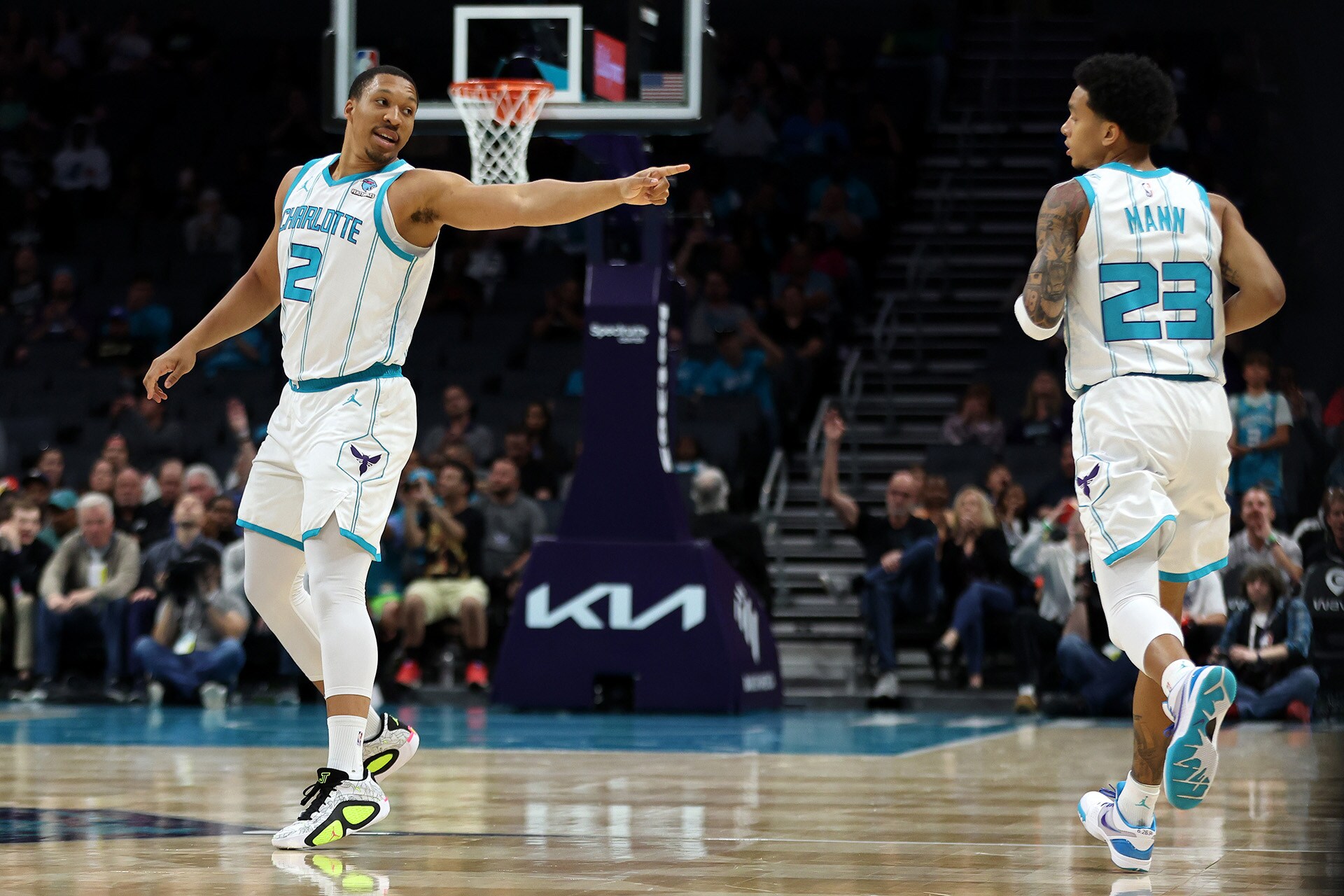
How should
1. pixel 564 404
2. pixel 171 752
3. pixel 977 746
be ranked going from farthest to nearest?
pixel 564 404, pixel 977 746, pixel 171 752

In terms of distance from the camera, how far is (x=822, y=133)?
18484mm

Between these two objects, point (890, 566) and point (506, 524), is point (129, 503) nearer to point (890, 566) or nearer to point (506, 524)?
point (506, 524)

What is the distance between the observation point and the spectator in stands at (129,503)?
45.1 ft

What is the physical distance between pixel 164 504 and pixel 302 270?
8609 millimetres

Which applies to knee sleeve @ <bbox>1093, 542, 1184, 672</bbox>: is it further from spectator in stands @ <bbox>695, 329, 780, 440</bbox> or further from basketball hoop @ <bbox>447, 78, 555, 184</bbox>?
spectator in stands @ <bbox>695, 329, 780, 440</bbox>

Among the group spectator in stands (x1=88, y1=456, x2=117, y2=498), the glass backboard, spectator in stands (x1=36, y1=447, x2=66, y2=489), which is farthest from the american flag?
spectator in stands (x1=36, y1=447, x2=66, y2=489)

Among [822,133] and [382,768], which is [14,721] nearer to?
[382,768]

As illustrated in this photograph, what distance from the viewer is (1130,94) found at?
5.21m

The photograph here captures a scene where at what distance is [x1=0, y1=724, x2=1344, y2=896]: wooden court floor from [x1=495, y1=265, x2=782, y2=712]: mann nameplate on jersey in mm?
2535

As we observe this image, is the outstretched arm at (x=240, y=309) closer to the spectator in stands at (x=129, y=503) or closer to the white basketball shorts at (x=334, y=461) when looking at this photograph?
the white basketball shorts at (x=334, y=461)

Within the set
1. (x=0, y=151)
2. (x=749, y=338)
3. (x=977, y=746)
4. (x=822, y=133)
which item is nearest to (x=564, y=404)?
(x=749, y=338)

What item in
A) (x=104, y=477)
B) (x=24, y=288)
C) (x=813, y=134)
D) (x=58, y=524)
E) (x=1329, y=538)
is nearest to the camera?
(x=1329, y=538)

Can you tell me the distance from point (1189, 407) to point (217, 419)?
12.0 meters

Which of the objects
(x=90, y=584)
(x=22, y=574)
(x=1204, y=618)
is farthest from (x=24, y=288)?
(x=1204, y=618)
